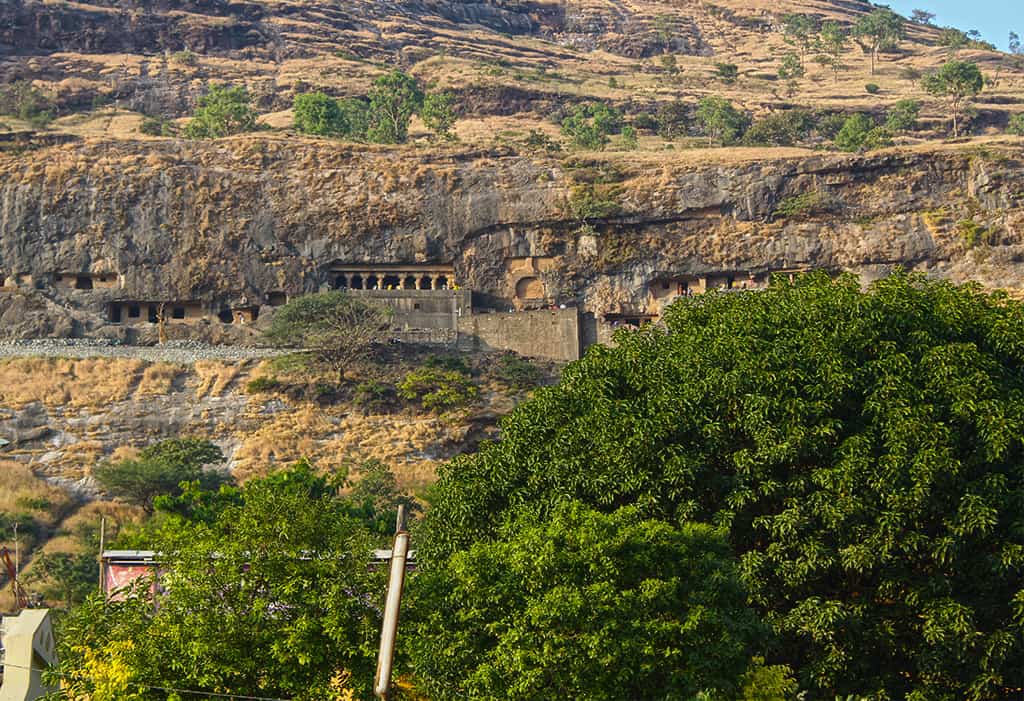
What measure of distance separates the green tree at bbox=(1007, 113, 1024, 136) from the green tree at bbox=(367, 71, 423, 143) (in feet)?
118

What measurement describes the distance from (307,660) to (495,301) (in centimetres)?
4598

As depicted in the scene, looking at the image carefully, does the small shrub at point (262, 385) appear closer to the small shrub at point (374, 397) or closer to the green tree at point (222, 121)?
the small shrub at point (374, 397)

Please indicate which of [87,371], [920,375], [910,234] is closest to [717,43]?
[910,234]

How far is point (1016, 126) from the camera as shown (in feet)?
286

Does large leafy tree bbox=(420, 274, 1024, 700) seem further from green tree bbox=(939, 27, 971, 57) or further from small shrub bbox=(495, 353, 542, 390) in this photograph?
green tree bbox=(939, 27, 971, 57)

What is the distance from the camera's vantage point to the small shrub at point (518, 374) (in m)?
54.7

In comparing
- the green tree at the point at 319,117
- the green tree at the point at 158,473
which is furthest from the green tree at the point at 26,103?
the green tree at the point at 158,473

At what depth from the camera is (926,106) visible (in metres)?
97.6

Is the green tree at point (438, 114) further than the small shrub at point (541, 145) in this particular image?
Yes

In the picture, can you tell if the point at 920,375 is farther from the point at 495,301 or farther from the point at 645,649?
the point at 495,301

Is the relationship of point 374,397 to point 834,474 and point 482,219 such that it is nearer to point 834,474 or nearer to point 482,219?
point 482,219

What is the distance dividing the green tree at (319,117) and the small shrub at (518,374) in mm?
27925

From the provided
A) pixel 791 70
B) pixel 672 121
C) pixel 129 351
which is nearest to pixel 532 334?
pixel 129 351

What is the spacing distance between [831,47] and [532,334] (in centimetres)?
7022
